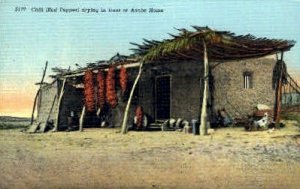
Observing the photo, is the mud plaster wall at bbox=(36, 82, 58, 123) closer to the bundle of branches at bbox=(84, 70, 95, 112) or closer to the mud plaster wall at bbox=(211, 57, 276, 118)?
the bundle of branches at bbox=(84, 70, 95, 112)

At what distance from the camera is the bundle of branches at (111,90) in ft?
11.7

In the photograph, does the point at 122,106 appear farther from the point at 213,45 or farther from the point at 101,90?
the point at 213,45

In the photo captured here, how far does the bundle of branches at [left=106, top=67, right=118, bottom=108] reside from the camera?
358cm

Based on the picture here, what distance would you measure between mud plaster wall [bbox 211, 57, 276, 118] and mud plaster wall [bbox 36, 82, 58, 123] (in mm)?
1074

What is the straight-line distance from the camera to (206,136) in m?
3.18

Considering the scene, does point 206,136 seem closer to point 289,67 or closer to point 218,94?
point 218,94

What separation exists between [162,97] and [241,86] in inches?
22.7

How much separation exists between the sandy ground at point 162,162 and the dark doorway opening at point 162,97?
34cm

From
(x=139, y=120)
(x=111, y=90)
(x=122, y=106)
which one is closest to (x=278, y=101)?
(x=139, y=120)

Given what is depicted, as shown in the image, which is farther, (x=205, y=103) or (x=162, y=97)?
(x=162, y=97)

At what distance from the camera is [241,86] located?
11.1 feet

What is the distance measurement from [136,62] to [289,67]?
37.8 inches

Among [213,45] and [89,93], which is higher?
[213,45]

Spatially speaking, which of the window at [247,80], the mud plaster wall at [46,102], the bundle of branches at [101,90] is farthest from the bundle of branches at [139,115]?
the window at [247,80]
